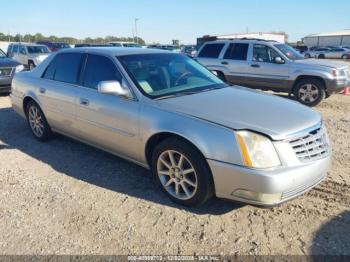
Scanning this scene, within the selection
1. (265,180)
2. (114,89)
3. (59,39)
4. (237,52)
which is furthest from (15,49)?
(59,39)

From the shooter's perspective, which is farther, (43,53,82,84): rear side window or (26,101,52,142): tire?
(26,101,52,142): tire

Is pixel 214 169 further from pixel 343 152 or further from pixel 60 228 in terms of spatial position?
pixel 343 152

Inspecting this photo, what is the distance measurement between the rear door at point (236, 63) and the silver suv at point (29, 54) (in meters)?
11.7

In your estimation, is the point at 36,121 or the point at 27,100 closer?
the point at 36,121

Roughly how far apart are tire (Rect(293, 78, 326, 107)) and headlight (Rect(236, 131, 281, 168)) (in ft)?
21.3

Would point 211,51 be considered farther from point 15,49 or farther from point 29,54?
point 15,49

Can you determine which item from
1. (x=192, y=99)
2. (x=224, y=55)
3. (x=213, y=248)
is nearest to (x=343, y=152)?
(x=192, y=99)

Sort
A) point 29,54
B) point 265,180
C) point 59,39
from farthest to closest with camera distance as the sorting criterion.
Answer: point 59,39
point 29,54
point 265,180

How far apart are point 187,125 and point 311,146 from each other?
3.88 ft

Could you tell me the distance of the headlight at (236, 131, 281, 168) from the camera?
2.85 m

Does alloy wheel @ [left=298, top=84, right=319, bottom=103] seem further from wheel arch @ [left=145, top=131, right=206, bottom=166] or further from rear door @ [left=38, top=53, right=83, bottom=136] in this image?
wheel arch @ [left=145, top=131, right=206, bottom=166]

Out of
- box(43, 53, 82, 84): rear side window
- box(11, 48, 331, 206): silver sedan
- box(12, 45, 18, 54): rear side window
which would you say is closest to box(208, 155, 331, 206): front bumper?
box(11, 48, 331, 206): silver sedan

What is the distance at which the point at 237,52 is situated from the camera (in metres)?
9.87

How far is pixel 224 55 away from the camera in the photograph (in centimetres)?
1006
